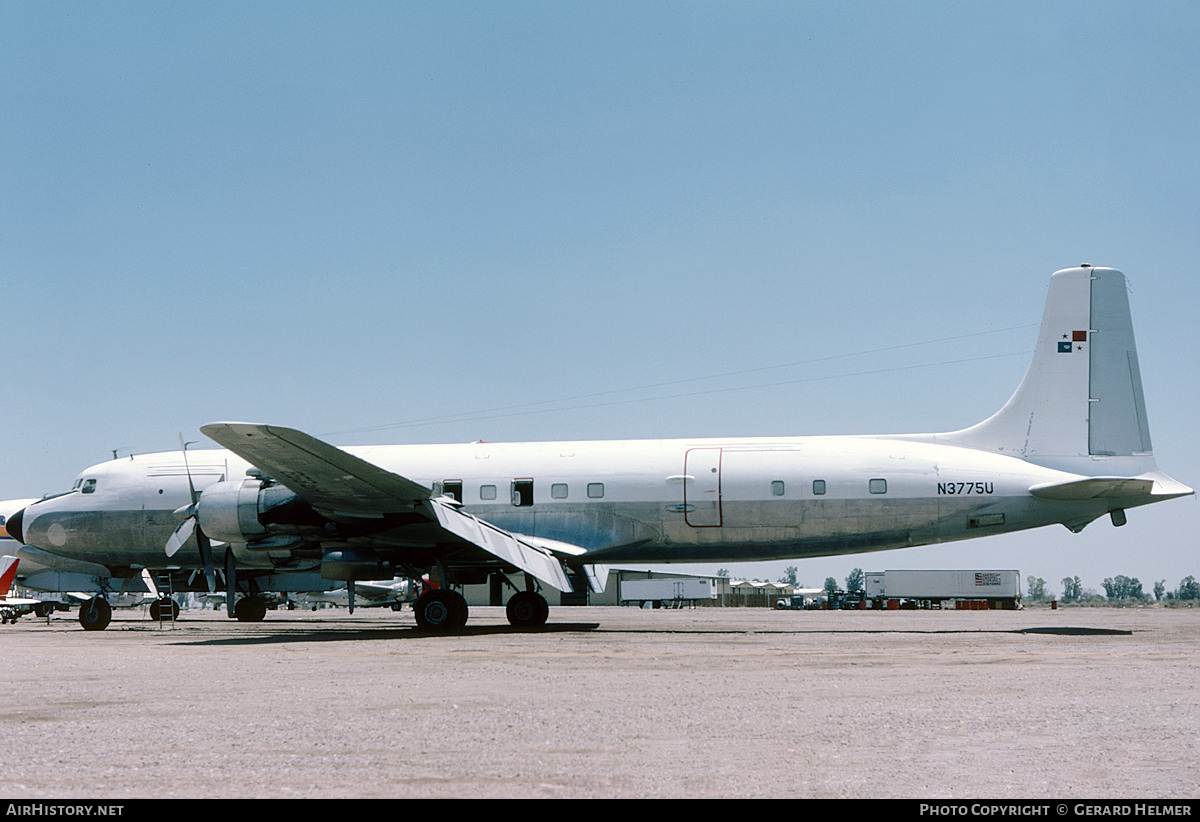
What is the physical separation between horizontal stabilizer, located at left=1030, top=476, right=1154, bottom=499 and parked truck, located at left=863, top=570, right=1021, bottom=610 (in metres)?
49.0

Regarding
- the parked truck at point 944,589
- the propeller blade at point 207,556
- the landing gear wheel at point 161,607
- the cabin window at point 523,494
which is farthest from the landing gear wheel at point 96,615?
the parked truck at point 944,589

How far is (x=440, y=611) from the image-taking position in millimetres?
22094

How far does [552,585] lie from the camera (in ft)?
71.4

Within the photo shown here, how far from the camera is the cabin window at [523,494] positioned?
79.5 feet

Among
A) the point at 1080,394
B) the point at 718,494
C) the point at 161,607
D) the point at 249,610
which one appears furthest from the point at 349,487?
the point at 1080,394

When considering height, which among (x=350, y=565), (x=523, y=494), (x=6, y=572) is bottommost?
(x=6, y=572)

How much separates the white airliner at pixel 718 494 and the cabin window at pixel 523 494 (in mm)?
36

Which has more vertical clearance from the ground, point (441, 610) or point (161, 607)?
point (441, 610)

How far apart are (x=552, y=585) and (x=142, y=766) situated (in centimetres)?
1524

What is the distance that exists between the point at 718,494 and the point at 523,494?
4.45m

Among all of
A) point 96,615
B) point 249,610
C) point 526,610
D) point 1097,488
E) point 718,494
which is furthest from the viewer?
point 249,610

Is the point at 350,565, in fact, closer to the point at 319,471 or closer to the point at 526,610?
the point at 319,471

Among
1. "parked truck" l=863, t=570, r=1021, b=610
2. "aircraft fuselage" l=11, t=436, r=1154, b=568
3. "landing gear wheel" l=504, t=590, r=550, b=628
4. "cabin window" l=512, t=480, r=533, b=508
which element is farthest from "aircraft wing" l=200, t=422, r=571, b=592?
"parked truck" l=863, t=570, r=1021, b=610

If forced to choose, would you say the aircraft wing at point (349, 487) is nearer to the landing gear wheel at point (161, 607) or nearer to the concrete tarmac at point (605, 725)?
the concrete tarmac at point (605, 725)
